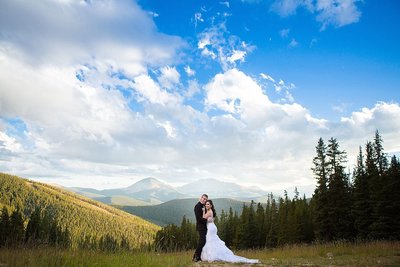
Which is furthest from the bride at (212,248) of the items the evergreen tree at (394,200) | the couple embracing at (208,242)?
the evergreen tree at (394,200)

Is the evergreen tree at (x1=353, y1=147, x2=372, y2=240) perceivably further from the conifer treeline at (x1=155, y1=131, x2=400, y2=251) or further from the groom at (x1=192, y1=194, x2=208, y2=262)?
the groom at (x1=192, y1=194, x2=208, y2=262)

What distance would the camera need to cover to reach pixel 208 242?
15.1m

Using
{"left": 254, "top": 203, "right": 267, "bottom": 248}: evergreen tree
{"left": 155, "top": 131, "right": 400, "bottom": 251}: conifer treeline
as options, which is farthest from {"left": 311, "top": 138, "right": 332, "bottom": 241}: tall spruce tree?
{"left": 254, "top": 203, "right": 267, "bottom": 248}: evergreen tree

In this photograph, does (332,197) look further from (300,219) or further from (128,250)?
(128,250)

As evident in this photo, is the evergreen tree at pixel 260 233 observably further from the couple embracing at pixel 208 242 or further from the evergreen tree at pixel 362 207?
the couple embracing at pixel 208 242

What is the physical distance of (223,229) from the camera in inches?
3219

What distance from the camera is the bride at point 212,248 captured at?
46.8 feet

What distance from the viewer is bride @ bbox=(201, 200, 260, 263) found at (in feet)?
46.8

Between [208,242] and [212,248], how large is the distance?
1.37 feet

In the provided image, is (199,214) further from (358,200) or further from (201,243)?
(358,200)

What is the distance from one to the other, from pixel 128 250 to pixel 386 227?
34961 millimetres

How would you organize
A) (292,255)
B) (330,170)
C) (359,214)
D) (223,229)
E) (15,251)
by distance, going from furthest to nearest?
(223,229)
(330,170)
(359,214)
(292,255)
(15,251)

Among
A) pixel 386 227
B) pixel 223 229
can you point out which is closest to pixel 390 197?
pixel 386 227

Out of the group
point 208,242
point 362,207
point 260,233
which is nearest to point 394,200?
point 362,207
